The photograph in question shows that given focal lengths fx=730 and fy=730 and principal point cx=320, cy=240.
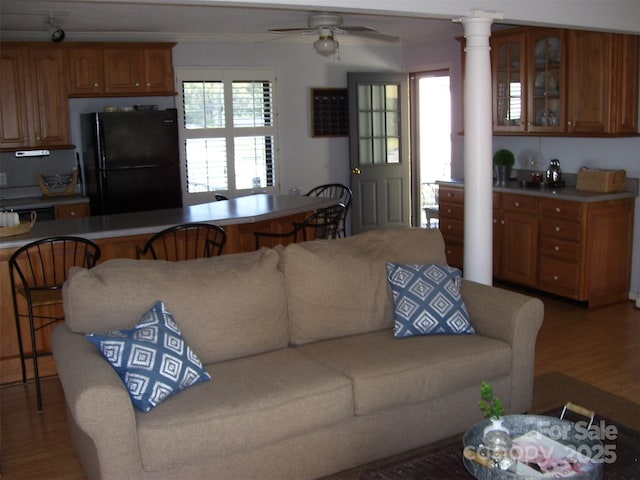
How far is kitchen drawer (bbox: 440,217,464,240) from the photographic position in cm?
705

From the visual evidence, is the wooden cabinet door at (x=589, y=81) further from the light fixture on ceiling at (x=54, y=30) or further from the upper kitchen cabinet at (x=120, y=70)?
the light fixture on ceiling at (x=54, y=30)

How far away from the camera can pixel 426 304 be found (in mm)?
3762

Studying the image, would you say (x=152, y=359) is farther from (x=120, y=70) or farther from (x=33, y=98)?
(x=120, y=70)

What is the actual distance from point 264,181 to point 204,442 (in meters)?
5.42

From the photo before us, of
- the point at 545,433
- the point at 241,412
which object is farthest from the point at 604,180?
the point at 241,412

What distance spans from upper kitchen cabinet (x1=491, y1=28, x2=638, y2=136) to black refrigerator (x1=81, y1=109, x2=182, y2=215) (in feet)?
10.3

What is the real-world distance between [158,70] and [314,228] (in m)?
2.53

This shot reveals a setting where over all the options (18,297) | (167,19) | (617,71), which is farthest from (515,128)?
(18,297)

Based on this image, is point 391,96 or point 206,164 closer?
point 206,164

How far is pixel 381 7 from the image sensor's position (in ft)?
13.6

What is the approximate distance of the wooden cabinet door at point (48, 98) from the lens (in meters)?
6.68

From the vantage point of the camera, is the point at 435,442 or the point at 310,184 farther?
the point at 310,184

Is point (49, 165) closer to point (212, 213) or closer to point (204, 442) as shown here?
point (212, 213)

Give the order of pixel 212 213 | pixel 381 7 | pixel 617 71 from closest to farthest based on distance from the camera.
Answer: pixel 381 7, pixel 212 213, pixel 617 71
